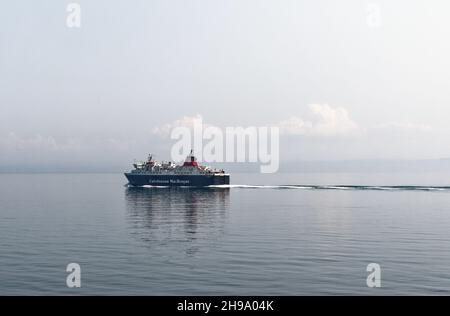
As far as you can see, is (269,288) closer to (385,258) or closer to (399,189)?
(385,258)

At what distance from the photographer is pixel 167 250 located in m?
50.7

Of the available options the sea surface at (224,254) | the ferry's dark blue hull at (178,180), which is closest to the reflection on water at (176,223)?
the sea surface at (224,254)

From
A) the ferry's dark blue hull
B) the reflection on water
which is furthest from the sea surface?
the ferry's dark blue hull

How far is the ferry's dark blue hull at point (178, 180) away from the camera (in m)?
177

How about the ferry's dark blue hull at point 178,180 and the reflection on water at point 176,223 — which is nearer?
the reflection on water at point 176,223

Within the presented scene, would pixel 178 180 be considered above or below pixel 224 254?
above

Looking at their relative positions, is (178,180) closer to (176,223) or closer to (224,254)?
(176,223)

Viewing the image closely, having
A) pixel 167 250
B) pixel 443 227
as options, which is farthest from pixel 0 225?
pixel 443 227

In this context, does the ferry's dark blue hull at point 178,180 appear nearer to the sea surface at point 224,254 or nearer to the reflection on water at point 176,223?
the reflection on water at point 176,223

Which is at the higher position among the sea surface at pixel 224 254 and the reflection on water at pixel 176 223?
the reflection on water at pixel 176 223

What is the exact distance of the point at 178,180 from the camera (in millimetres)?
177875

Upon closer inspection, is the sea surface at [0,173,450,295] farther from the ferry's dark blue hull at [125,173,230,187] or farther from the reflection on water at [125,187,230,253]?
the ferry's dark blue hull at [125,173,230,187]

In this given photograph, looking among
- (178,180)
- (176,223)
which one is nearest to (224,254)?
(176,223)
